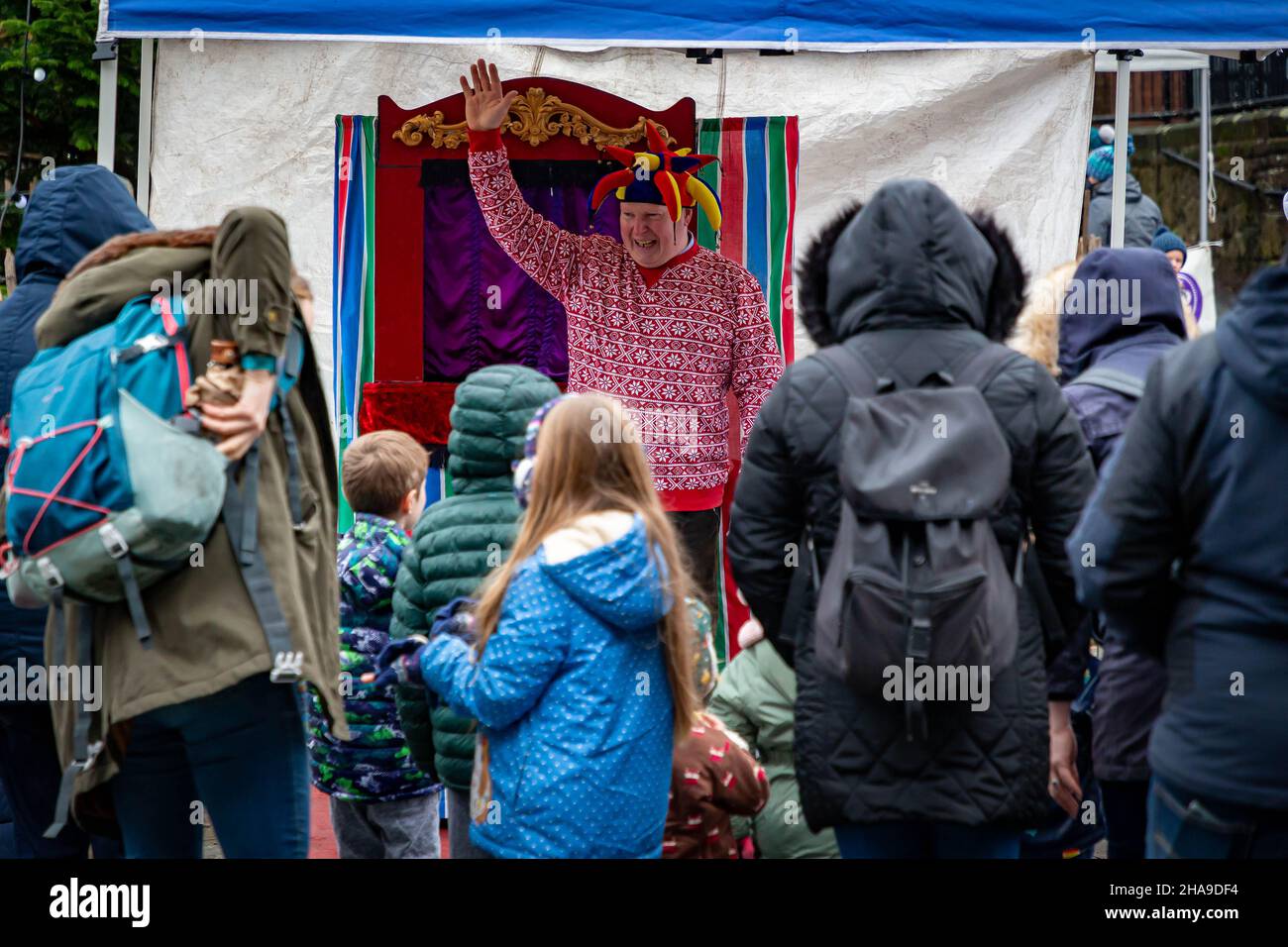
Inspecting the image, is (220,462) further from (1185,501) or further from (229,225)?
(1185,501)

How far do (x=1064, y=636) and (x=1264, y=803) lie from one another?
2.28 feet

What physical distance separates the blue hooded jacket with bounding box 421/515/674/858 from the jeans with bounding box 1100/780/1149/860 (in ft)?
3.79

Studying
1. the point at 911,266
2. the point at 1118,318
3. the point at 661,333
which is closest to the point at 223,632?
the point at 911,266

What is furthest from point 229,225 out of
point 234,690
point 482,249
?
point 482,249

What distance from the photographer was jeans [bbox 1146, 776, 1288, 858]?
254 cm

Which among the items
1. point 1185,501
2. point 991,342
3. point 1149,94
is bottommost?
point 1185,501

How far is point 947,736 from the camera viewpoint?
2.94 metres

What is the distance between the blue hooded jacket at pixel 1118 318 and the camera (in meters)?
3.75

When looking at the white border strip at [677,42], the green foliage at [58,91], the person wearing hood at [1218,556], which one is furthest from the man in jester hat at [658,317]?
the green foliage at [58,91]

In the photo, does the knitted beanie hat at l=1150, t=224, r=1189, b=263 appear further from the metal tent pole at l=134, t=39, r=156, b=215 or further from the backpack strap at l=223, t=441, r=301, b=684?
the backpack strap at l=223, t=441, r=301, b=684

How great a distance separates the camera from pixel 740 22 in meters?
5.28

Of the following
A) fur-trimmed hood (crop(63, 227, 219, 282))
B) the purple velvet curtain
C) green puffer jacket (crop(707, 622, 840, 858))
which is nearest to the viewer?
fur-trimmed hood (crop(63, 227, 219, 282))

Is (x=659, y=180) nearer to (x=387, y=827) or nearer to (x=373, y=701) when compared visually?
(x=373, y=701)

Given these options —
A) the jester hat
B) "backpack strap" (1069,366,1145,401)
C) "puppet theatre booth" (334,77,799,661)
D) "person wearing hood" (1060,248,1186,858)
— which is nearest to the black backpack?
"person wearing hood" (1060,248,1186,858)
